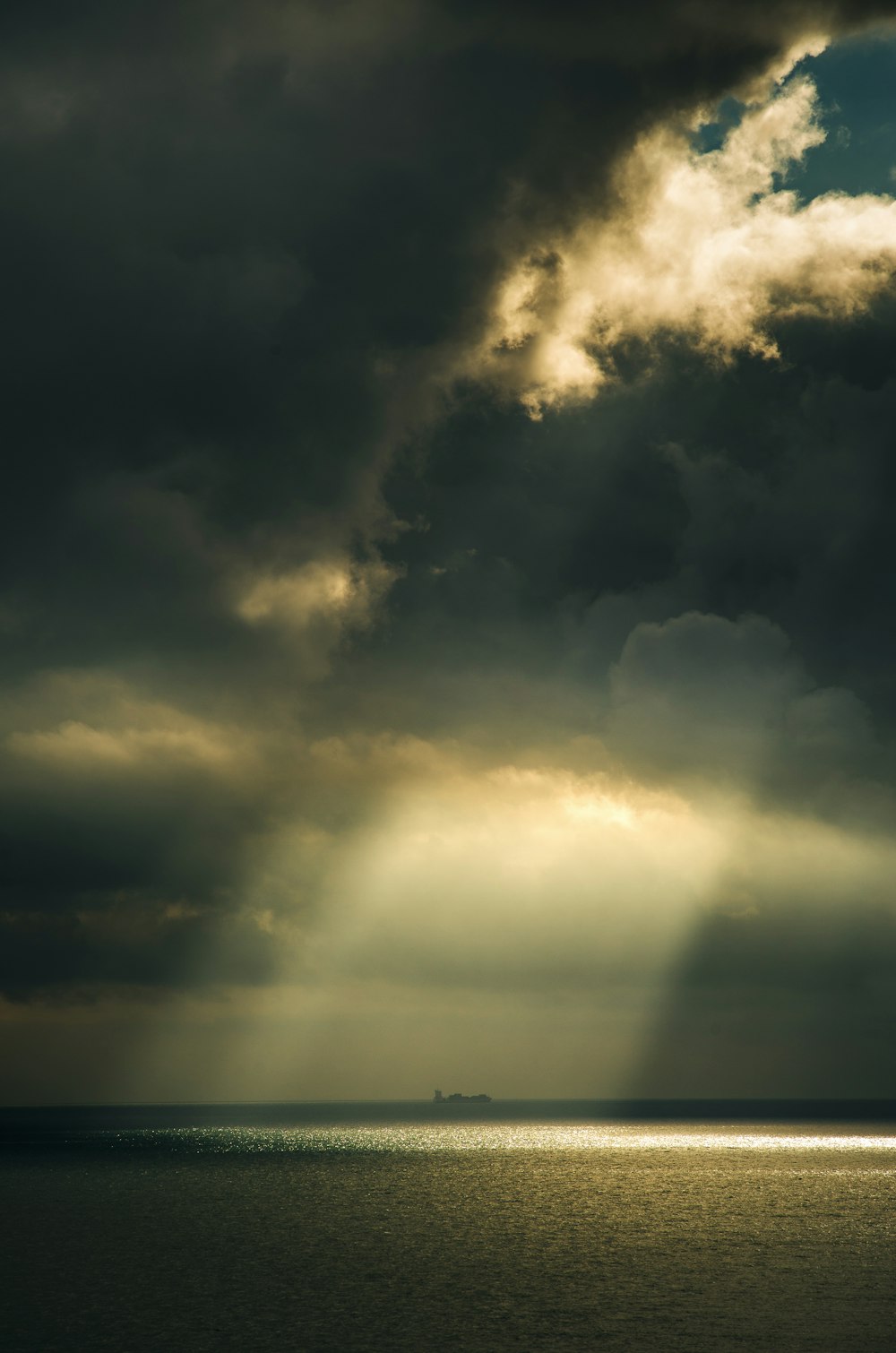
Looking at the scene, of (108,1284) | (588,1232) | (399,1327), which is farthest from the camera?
(588,1232)

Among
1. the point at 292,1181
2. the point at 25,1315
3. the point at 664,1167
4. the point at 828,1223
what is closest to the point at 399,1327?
the point at 25,1315

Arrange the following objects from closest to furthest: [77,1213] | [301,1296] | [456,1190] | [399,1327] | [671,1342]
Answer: [671,1342]
[399,1327]
[301,1296]
[77,1213]
[456,1190]

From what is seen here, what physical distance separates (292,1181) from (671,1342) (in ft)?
351

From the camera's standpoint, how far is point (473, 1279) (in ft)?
243

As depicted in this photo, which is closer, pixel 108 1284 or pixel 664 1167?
pixel 108 1284

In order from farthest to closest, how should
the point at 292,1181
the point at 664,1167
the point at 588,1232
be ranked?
the point at 664,1167, the point at 292,1181, the point at 588,1232

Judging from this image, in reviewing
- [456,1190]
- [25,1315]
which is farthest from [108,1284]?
[456,1190]

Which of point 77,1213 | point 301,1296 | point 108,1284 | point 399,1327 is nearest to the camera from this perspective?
point 399,1327

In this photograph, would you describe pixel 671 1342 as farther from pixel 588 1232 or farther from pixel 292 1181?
pixel 292 1181

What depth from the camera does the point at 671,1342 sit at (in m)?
55.6

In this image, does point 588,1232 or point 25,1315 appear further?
point 588,1232

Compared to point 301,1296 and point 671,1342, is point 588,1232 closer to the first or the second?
point 301,1296

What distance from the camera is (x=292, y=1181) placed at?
151875 millimetres

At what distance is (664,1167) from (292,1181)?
199 ft
